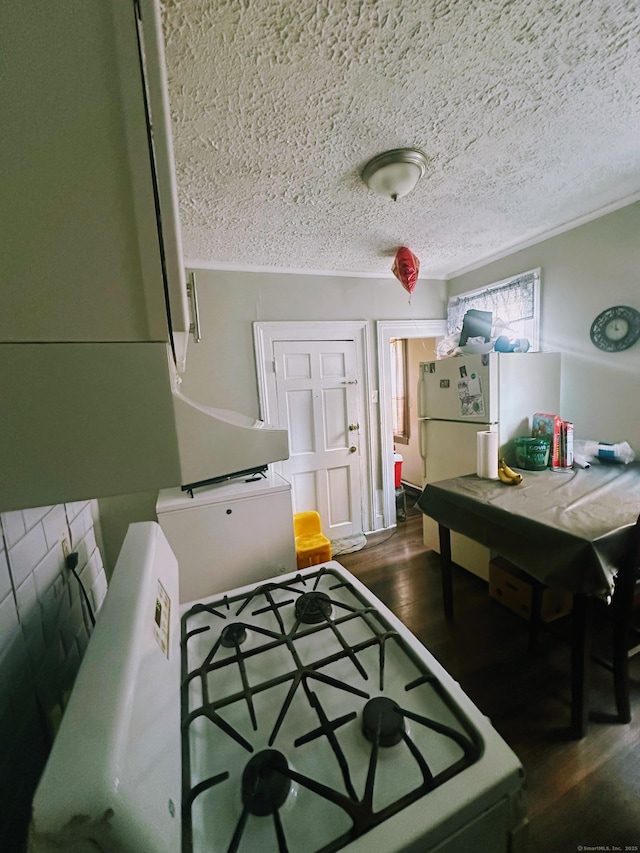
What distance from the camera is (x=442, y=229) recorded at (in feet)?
6.79

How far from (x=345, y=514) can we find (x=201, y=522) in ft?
5.15

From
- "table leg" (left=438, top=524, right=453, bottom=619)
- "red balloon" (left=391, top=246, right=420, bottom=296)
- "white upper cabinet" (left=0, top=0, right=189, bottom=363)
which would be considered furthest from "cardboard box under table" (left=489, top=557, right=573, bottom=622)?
"white upper cabinet" (left=0, top=0, right=189, bottom=363)

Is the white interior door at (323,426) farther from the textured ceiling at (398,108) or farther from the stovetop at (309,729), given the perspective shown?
the stovetop at (309,729)

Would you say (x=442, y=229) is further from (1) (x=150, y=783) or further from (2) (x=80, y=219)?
(1) (x=150, y=783)

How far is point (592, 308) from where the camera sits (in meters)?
2.02

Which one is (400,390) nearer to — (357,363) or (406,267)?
(357,363)

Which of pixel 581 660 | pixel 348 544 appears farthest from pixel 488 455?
pixel 348 544

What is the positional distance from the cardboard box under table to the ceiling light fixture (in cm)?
Result: 209

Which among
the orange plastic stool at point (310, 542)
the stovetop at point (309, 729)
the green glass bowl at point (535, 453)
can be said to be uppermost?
the green glass bowl at point (535, 453)

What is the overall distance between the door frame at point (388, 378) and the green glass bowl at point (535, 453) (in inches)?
47.6

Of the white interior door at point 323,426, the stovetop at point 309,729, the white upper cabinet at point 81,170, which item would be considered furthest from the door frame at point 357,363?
the white upper cabinet at point 81,170

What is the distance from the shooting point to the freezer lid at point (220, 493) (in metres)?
1.67

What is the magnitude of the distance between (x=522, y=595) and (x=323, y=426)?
177cm

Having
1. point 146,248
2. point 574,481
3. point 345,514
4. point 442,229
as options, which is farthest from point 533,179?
point 345,514
